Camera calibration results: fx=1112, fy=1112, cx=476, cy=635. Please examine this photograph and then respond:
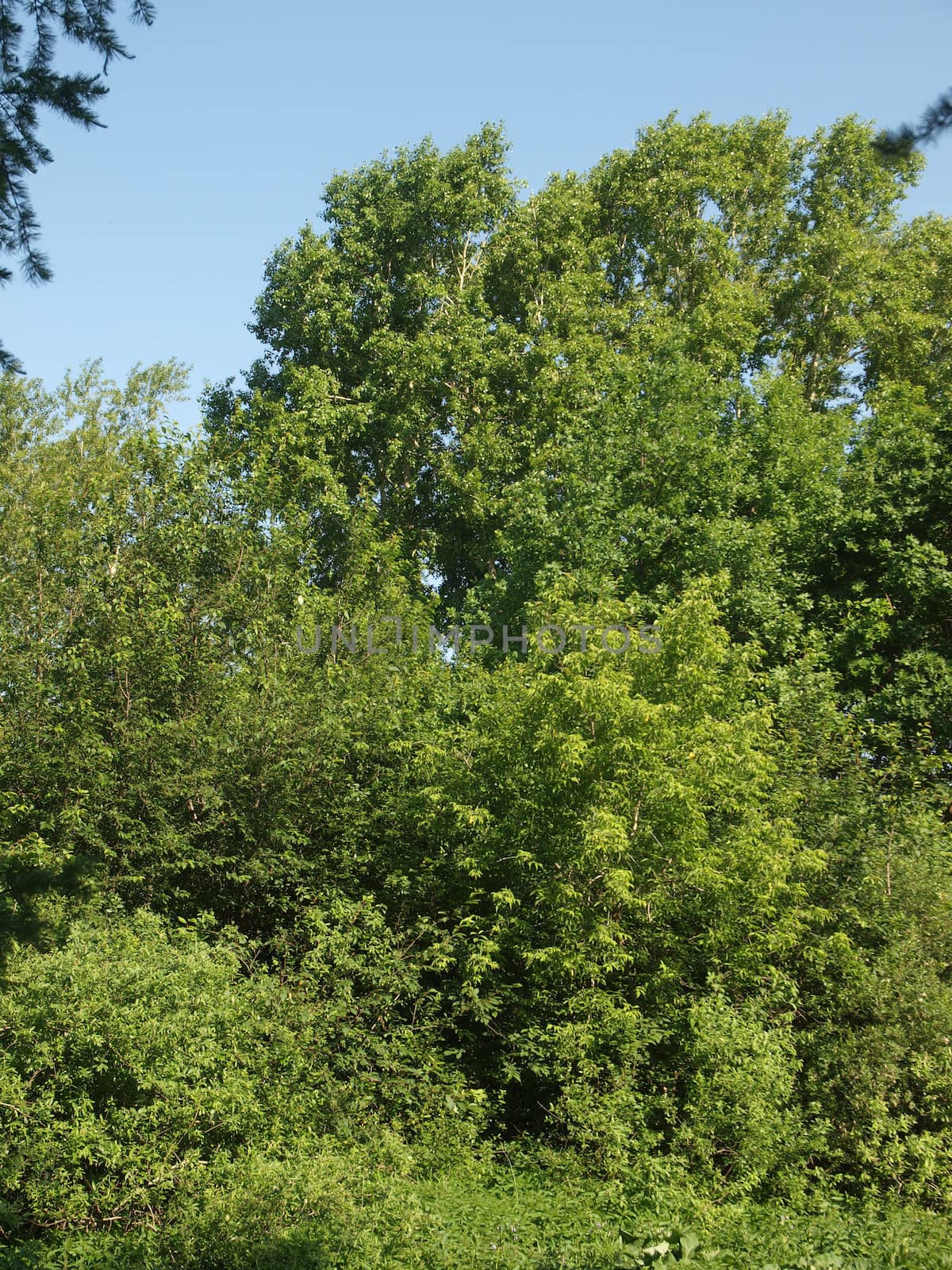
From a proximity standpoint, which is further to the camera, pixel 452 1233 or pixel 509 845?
pixel 509 845

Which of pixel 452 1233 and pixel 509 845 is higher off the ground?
pixel 509 845

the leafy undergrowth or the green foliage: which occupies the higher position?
the green foliage

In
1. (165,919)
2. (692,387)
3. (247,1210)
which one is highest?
(692,387)

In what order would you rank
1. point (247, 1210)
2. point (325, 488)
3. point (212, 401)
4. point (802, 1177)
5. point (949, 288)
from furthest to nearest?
1. point (212, 401)
2. point (949, 288)
3. point (325, 488)
4. point (802, 1177)
5. point (247, 1210)

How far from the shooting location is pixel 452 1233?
23.5 feet

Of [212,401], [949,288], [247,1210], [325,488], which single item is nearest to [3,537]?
[325,488]

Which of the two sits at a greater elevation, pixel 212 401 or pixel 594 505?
pixel 212 401

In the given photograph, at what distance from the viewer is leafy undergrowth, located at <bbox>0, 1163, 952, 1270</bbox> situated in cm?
658

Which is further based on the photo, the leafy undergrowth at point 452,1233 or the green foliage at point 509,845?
the green foliage at point 509,845

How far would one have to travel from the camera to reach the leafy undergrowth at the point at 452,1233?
658 cm

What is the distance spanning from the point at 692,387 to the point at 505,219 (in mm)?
8463

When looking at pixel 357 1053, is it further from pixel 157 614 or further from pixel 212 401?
pixel 212 401

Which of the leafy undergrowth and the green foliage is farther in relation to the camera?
the green foliage

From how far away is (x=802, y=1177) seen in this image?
848cm
